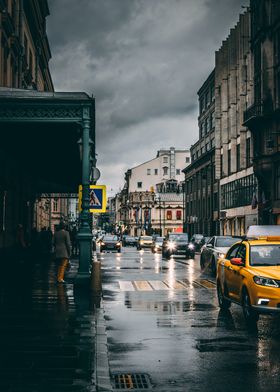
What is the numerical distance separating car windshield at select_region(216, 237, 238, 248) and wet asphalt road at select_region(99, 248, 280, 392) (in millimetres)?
9982

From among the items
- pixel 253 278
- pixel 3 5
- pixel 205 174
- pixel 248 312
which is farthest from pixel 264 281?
pixel 205 174

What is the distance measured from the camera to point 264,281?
11680mm

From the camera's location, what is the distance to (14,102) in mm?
19922

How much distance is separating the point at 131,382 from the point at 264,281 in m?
4.79

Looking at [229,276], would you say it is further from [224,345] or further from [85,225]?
[85,225]

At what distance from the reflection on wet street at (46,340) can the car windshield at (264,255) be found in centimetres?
332

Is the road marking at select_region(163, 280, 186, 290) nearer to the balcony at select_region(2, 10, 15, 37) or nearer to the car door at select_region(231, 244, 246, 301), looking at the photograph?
the car door at select_region(231, 244, 246, 301)

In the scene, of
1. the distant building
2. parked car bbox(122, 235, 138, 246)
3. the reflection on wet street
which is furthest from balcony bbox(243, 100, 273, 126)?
the distant building

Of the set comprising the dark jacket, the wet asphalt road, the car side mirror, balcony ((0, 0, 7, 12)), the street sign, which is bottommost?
the wet asphalt road

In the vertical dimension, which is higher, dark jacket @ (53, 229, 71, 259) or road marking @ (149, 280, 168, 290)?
dark jacket @ (53, 229, 71, 259)

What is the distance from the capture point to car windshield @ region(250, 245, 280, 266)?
42.2 feet

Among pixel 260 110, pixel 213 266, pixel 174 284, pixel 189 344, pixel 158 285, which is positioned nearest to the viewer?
pixel 189 344

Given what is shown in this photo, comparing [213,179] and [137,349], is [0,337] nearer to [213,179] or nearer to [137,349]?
[137,349]

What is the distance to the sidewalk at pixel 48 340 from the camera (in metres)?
7.26
